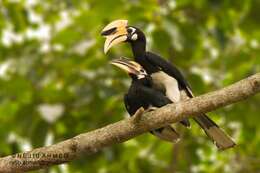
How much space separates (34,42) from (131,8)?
2.84 ft

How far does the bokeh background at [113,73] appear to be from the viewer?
13.6 ft

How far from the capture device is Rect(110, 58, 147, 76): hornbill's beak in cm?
284

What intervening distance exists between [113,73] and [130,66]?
4.38ft

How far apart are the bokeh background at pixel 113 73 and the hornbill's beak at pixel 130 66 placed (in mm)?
978

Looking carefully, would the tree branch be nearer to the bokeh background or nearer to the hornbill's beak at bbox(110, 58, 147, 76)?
the hornbill's beak at bbox(110, 58, 147, 76)

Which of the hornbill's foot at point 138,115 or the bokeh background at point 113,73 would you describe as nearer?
the hornbill's foot at point 138,115

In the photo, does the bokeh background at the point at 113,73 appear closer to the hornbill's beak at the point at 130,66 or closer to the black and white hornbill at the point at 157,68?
the black and white hornbill at the point at 157,68

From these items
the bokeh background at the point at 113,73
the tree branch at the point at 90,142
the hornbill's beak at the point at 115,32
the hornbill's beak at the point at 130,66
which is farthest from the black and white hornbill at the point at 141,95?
the bokeh background at the point at 113,73

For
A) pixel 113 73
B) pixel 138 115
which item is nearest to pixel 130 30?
pixel 138 115

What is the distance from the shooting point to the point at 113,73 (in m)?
4.26

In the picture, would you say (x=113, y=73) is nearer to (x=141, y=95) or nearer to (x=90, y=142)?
(x=141, y=95)

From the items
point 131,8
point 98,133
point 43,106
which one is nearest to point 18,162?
point 98,133

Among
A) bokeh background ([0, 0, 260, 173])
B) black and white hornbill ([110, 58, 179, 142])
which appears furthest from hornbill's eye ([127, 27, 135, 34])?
bokeh background ([0, 0, 260, 173])

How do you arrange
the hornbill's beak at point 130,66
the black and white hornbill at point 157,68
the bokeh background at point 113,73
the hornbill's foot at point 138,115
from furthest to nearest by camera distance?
the bokeh background at point 113,73 → the black and white hornbill at point 157,68 → the hornbill's beak at point 130,66 → the hornbill's foot at point 138,115
